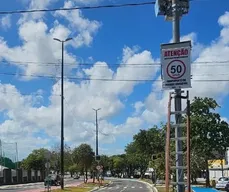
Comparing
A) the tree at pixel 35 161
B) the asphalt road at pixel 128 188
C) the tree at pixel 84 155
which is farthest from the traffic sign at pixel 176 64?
the tree at pixel 35 161

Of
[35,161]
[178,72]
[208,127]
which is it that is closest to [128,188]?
[208,127]

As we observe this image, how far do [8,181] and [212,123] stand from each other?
3988 centimetres

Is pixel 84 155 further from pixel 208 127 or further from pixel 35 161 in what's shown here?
pixel 35 161

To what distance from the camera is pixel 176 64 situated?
35.6 feet

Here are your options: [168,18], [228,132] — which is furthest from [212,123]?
[168,18]

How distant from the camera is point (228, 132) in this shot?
200 ft

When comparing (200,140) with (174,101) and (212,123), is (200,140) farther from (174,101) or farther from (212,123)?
(174,101)

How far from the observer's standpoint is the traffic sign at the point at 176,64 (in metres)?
10.8

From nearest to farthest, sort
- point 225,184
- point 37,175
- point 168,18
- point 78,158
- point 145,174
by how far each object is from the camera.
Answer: point 168,18 < point 225,184 < point 78,158 < point 37,175 < point 145,174

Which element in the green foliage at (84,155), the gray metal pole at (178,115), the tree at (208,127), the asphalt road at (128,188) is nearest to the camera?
the gray metal pole at (178,115)

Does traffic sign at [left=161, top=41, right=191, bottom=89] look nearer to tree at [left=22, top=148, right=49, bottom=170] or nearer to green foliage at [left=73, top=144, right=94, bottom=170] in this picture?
green foliage at [left=73, top=144, right=94, bottom=170]

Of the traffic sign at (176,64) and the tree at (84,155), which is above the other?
the traffic sign at (176,64)

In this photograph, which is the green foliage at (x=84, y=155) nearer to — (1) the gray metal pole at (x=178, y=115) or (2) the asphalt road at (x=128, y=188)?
(2) the asphalt road at (x=128, y=188)

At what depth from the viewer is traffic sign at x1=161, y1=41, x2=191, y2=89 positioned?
10.8 m
